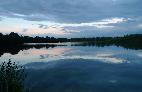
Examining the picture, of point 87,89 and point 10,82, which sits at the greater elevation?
point 10,82

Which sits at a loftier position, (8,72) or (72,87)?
(8,72)

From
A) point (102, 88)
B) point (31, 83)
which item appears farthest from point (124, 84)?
point (31, 83)

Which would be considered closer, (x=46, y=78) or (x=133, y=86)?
(x=133, y=86)

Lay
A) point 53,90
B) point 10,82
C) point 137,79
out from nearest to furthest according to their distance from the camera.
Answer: point 10,82 → point 53,90 → point 137,79

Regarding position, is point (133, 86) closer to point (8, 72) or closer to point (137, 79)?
point (137, 79)

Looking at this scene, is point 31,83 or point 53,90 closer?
point 53,90

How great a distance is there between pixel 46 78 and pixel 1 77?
12240mm

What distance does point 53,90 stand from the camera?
74.4 ft

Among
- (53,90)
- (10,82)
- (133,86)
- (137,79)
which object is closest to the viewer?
(10,82)

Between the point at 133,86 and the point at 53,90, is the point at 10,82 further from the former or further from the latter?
the point at 133,86

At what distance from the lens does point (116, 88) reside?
23328 mm

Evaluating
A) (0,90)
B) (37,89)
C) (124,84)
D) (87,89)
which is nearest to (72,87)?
(87,89)

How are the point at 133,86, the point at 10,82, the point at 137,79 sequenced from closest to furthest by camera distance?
the point at 10,82 < the point at 133,86 < the point at 137,79

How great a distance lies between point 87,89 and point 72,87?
152 cm
